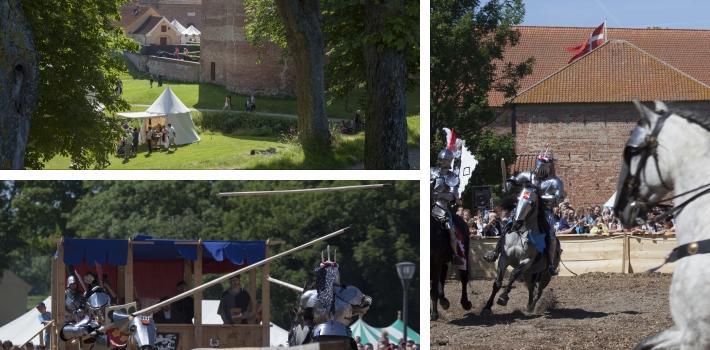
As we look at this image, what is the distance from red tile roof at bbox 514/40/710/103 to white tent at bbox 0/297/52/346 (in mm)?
11078

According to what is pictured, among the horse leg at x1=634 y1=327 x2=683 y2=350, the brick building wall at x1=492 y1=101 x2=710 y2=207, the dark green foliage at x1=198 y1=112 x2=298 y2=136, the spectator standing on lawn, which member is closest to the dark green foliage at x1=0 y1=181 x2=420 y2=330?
the horse leg at x1=634 y1=327 x2=683 y2=350

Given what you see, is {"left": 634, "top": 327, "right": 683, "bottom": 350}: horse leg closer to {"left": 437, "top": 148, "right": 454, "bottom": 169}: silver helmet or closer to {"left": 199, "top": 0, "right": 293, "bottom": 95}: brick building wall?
{"left": 437, "top": 148, "right": 454, "bottom": 169}: silver helmet

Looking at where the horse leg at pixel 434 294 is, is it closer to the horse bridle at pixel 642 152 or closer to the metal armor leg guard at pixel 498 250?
the metal armor leg guard at pixel 498 250

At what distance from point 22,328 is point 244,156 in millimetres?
7840

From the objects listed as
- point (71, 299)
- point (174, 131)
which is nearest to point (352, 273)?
point (71, 299)

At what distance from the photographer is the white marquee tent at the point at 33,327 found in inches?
354

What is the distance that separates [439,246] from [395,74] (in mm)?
3176

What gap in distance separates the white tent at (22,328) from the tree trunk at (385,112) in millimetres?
3586

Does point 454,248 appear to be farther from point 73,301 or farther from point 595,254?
point 595,254

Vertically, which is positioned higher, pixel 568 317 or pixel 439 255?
pixel 439 255

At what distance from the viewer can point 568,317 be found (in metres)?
9.93

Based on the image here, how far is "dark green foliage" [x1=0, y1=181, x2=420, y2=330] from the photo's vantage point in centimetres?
896

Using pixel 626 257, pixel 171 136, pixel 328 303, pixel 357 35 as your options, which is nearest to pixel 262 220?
pixel 357 35

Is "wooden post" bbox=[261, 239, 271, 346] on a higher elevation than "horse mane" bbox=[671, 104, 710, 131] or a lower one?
lower
